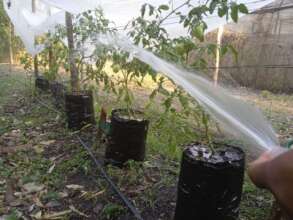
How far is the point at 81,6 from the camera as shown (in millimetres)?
3490

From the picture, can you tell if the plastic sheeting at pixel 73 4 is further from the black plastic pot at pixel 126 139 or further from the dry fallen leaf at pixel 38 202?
the dry fallen leaf at pixel 38 202

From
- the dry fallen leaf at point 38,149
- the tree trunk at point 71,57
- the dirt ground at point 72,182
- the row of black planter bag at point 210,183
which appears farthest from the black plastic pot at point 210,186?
the tree trunk at point 71,57

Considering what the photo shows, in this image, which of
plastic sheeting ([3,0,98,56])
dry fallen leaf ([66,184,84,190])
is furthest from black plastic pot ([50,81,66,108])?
dry fallen leaf ([66,184,84,190])

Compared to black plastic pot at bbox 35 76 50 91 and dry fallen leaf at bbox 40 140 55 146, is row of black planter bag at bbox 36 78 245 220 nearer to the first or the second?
dry fallen leaf at bbox 40 140 55 146

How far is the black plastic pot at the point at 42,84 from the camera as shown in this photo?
6.25 m

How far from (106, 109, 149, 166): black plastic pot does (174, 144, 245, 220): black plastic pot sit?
0.95 metres

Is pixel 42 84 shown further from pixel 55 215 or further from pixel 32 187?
pixel 55 215

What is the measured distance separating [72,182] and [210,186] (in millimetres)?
1383

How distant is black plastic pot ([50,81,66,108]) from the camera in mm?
5277

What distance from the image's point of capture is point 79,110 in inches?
161

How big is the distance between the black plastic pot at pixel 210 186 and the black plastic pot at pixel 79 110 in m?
2.24

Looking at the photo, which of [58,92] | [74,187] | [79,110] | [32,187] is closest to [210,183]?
[74,187]

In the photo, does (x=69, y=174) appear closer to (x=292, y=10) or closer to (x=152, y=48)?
(x=152, y=48)

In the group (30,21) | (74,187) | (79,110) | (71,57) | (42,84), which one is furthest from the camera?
(42,84)
